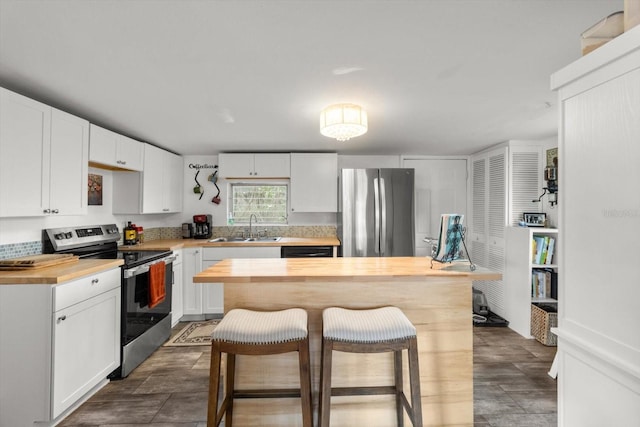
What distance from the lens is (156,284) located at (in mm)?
2895

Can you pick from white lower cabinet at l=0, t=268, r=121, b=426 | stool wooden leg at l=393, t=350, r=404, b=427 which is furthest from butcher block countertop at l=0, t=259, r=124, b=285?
stool wooden leg at l=393, t=350, r=404, b=427

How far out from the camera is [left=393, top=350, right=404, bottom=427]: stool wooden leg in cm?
168

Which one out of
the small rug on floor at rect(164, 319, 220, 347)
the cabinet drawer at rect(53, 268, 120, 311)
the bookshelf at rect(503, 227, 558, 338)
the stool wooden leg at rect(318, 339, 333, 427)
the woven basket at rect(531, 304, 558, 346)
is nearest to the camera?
the stool wooden leg at rect(318, 339, 333, 427)

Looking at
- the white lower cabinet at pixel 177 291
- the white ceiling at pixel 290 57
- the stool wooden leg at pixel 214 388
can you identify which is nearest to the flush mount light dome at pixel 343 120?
the white ceiling at pixel 290 57

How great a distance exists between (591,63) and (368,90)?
134cm

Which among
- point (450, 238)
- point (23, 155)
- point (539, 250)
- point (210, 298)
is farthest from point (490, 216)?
point (23, 155)

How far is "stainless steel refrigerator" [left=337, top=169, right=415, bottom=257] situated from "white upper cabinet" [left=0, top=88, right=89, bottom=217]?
2606mm

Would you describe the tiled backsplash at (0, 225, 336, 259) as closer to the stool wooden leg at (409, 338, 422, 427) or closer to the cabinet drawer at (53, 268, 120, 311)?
the cabinet drawer at (53, 268, 120, 311)

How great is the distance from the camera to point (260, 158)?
→ 405 centimetres

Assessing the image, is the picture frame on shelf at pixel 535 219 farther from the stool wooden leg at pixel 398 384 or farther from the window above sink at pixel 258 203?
the window above sink at pixel 258 203

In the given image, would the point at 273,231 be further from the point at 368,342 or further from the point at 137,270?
the point at 368,342

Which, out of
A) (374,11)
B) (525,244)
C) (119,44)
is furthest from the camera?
(525,244)

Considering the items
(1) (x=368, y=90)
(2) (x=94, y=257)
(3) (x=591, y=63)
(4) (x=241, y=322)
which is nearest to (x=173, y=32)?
(1) (x=368, y=90)

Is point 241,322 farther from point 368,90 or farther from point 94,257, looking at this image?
point 94,257
